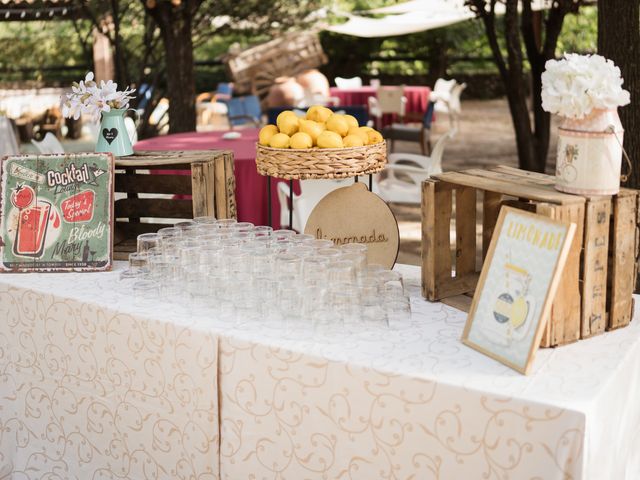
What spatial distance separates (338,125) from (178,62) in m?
5.32

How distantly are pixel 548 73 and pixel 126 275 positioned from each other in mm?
1315

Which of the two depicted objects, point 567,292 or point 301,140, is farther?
point 301,140

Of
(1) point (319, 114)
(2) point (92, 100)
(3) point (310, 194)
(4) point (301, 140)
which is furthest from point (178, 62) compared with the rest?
(4) point (301, 140)

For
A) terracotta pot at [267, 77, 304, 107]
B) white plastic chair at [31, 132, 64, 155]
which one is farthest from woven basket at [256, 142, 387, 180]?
terracotta pot at [267, 77, 304, 107]

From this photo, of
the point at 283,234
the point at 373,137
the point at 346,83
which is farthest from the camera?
the point at 346,83

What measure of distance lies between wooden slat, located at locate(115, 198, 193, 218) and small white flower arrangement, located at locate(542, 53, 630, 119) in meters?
1.30

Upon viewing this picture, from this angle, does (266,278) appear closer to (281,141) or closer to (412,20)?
(281,141)

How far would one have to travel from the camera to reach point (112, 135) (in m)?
2.94

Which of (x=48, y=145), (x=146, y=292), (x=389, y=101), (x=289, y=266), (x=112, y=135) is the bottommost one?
(x=146, y=292)

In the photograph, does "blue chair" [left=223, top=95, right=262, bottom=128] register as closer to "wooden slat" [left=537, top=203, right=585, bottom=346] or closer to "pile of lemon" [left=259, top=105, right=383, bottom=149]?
"pile of lemon" [left=259, top=105, right=383, bottom=149]

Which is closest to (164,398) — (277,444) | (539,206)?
(277,444)

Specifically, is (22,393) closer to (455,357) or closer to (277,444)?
(277,444)

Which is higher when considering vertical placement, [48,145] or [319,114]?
[319,114]

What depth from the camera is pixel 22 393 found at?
8.38ft
